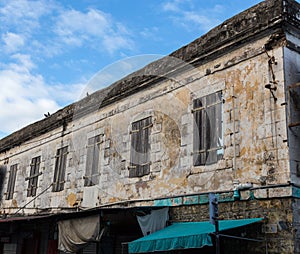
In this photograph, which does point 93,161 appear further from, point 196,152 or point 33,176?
point 196,152

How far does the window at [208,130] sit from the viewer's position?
795 cm

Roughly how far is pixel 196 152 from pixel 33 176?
24.5 ft

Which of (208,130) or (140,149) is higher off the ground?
(208,130)

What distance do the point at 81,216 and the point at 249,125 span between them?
389cm

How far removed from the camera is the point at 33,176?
13820mm

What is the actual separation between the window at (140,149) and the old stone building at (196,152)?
26mm

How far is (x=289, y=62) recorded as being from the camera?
717cm

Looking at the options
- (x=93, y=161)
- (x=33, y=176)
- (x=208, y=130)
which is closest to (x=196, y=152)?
(x=208, y=130)

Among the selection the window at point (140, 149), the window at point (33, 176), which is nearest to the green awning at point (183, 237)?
the window at point (140, 149)

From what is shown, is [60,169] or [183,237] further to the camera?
[60,169]

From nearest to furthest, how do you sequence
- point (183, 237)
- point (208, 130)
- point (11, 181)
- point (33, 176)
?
point (183, 237) → point (208, 130) → point (33, 176) → point (11, 181)

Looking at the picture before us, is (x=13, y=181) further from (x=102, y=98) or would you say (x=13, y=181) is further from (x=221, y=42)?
(x=221, y=42)

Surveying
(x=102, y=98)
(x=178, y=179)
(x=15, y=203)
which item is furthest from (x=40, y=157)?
(x=178, y=179)

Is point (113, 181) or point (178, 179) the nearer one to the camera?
point (178, 179)
